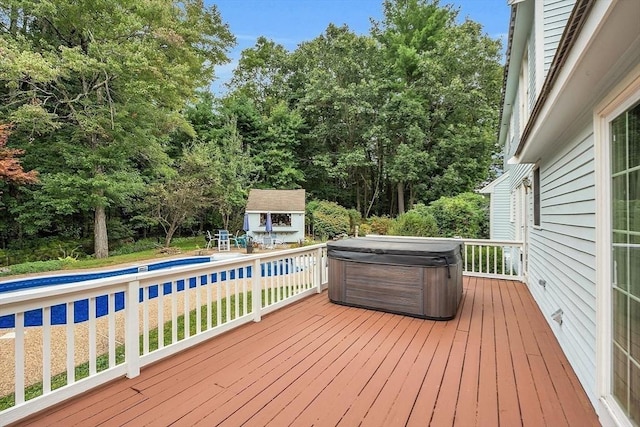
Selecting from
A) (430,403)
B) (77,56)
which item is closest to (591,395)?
(430,403)

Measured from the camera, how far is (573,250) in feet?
9.20

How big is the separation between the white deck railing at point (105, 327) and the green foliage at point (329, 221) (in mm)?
10162

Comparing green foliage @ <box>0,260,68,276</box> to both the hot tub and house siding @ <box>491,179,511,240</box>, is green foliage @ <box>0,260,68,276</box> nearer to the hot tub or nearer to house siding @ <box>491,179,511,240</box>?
the hot tub

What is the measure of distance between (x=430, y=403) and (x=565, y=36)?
2.41m

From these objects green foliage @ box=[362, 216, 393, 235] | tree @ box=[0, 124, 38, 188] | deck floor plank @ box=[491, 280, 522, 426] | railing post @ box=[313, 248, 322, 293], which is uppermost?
tree @ box=[0, 124, 38, 188]

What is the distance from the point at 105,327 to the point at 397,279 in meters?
4.40

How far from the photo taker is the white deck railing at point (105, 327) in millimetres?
2041

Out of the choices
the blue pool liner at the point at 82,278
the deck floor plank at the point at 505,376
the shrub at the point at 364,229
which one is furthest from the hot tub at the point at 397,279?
the shrub at the point at 364,229

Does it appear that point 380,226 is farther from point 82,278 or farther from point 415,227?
point 82,278

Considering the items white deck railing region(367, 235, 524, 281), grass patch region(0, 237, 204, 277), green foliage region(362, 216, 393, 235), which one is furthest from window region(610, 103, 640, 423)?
green foliage region(362, 216, 393, 235)

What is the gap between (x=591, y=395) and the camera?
219 centimetres

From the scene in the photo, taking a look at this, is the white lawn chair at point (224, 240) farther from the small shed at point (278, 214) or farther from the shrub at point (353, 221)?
the shrub at point (353, 221)

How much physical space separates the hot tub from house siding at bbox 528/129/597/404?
1082 mm

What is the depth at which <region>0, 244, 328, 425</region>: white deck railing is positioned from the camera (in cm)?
204
